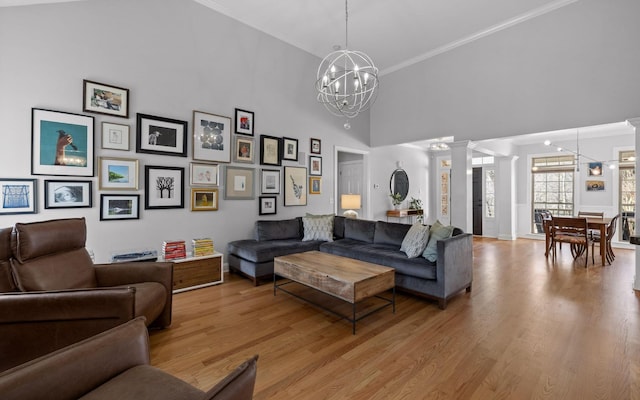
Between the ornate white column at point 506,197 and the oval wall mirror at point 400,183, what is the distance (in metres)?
2.56

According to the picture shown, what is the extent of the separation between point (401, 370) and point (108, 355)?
1787mm

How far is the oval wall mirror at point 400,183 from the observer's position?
→ 7.59m

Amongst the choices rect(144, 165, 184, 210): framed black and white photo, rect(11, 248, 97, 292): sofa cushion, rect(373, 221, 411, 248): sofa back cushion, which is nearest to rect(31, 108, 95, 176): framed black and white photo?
rect(144, 165, 184, 210): framed black and white photo

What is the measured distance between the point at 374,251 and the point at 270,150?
252 cm

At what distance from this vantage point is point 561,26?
4.25m

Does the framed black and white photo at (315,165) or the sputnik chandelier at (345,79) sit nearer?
the sputnik chandelier at (345,79)

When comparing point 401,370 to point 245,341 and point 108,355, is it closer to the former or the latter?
point 245,341

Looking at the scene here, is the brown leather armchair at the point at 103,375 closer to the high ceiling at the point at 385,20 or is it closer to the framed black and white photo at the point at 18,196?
the framed black and white photo at the point at 18,196

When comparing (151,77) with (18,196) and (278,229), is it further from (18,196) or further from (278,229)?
(278,229)

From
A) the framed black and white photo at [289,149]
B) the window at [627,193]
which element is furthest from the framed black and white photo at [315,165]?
the window at [627,193]

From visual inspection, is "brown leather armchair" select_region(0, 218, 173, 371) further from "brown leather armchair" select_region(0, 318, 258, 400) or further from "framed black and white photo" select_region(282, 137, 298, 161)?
"framed black and white photo" select_region(282, 137, 298, 161)

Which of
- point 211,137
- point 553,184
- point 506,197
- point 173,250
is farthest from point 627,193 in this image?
point 173,250

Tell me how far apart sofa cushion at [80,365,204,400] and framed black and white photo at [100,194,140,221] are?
9.62ft

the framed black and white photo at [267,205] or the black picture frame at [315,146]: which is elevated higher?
the black picture frame at [315,146]
